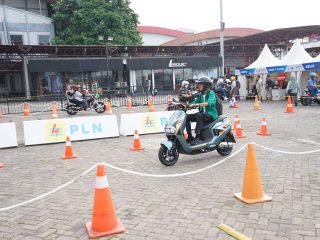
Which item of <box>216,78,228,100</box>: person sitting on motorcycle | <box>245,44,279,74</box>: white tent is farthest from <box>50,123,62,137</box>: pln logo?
<box>245,44,279,74</box>: white tent

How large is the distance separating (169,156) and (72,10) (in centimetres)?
3646

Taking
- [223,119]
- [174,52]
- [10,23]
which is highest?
[10,23]

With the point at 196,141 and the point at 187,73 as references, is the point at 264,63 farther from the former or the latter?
the point at 196,141

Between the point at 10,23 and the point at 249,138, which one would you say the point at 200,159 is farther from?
the point at 10,23

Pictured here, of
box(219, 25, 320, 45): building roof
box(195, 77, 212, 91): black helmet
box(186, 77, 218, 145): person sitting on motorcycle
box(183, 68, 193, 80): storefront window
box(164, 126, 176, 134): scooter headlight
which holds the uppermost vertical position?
box(219, 25, 320, 45): building roof

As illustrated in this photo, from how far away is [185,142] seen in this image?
23.1 feet

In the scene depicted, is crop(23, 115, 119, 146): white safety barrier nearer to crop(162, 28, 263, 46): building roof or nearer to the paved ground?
the paved ground

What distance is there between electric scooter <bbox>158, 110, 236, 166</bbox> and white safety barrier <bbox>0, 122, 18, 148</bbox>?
16.8ft

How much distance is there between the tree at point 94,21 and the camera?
3656 centimetres

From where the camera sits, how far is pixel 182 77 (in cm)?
3741

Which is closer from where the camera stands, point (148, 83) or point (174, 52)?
point (148, 83)

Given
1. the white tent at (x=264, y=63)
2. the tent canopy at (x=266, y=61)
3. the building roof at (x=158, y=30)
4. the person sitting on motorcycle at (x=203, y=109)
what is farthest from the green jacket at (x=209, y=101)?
the building roof at (x=158, y=30)

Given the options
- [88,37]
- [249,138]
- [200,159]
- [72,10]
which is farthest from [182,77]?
[200,159]

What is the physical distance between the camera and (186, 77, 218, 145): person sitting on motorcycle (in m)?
7.29
